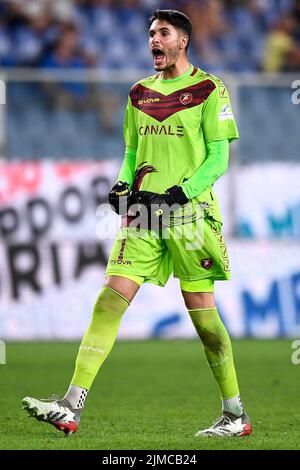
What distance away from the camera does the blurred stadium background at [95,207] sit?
509 inches

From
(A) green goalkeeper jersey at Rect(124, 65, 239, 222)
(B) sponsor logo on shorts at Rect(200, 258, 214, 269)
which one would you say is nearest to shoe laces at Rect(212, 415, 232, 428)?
(B) sponsor logo on shorts at Rect(200, 258, 214, 269)

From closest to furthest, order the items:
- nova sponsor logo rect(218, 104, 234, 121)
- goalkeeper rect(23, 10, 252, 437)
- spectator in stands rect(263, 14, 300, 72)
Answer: goalkeeper rect(23, 10, 252, 437) < nova sponsor logo rect(218, 104, 234, 121) < spectator in stands rect(263, 14, 300, 72)

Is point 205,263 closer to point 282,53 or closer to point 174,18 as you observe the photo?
point 174,18

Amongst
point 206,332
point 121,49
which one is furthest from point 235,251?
point 206,332

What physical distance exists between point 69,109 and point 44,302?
2298mm

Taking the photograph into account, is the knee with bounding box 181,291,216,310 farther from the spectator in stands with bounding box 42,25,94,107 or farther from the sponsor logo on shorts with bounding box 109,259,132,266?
the spectator in stands with bounding box 42,25,94,107

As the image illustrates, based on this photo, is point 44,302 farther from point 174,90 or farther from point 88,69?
point 174,90

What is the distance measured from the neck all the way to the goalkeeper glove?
69cm

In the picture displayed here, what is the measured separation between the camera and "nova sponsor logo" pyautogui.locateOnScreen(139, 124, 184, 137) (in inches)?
253

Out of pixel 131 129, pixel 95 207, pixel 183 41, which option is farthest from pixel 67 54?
pixel 183 41

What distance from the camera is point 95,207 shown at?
1302cm

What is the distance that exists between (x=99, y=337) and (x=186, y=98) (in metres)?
1.42

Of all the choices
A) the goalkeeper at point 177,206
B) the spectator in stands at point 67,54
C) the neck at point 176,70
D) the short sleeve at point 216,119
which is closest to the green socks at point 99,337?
the goalkeeper at point 177,206
